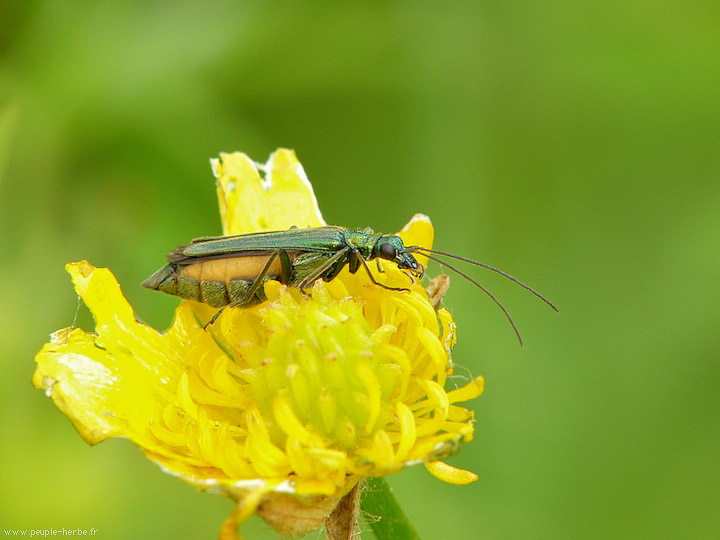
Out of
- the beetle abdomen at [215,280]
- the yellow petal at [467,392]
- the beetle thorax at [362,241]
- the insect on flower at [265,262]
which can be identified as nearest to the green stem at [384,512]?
the yellow petal at [467,392]

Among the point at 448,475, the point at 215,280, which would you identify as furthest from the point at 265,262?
the point at 448,475

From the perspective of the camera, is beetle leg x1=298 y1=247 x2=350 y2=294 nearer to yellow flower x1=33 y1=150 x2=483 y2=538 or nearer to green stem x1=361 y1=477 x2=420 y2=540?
yellow flower x1=33 y1=150 x2=483 y2=538

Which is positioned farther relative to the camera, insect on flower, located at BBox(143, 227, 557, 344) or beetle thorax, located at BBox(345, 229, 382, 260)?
beetle thorax, located at BBox(345, 229, 382, 260)

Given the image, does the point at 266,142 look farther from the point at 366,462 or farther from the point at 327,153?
the point at 366,462

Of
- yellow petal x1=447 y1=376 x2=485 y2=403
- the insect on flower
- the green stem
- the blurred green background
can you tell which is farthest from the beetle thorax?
the blurred green background

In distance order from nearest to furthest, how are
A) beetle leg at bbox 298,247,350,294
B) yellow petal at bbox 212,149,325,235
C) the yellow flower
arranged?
the yellow flower
beetle leg at bbox 298,247,350,294
yellow petal at bbox 212,149,325,235

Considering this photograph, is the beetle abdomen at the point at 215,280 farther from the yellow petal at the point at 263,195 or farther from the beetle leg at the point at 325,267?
→ the yellow petal at the point at 263,195
